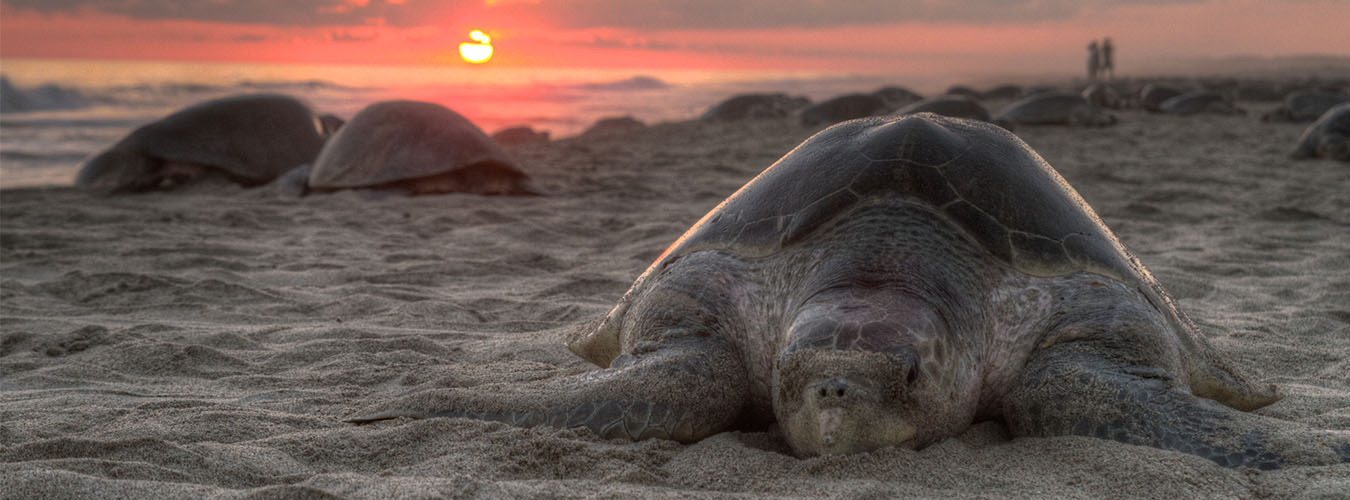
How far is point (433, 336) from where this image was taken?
3.59 m

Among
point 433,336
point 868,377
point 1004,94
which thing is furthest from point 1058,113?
point 868,377

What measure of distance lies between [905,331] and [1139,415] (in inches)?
24.2

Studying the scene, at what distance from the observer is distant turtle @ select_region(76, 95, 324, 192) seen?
28.2 ft

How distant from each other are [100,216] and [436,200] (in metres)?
2.47

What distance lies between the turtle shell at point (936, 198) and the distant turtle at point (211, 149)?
7.56m

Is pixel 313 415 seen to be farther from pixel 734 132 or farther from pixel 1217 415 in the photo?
pixel 734 132

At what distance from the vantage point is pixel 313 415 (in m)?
2.53

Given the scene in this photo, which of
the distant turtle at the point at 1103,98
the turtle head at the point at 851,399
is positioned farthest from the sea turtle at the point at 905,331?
the distant turtle at the point at 1103,98

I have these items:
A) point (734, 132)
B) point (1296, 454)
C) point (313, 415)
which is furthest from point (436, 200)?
point (734, 132)

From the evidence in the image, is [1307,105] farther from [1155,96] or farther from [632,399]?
[632,399]

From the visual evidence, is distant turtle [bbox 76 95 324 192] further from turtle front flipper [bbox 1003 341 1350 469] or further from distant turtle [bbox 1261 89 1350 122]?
distant turtle [bbox 1261 89 1350 122]

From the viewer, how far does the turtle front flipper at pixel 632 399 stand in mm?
2289

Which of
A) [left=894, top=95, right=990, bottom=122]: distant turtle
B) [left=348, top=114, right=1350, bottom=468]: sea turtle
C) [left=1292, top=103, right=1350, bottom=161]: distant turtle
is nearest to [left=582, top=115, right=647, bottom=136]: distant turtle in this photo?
[left=894, top=95, right=990, bottom=122]: distant turtle

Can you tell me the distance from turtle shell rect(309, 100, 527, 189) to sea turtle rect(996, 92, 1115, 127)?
9941mm
